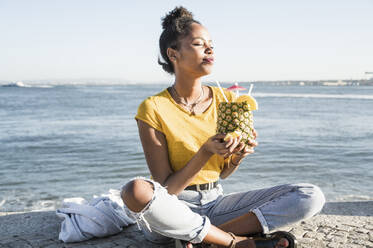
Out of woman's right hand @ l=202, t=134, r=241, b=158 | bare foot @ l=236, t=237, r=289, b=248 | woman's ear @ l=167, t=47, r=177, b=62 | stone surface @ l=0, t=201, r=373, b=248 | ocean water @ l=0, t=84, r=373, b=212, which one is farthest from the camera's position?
ocean water @ l=0, t=84, r=373, b=212

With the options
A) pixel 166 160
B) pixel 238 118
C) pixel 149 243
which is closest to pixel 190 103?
pixel 166 160

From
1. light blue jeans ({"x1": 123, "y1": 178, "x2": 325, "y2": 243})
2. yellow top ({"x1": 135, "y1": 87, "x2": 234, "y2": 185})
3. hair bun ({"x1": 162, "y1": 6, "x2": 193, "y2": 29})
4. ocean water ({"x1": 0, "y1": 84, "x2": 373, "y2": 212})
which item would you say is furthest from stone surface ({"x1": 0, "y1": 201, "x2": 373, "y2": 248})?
hair bun ({"x1": 162, "y1": 6, "x2": 193, "y2": 29})

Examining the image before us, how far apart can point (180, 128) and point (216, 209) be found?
26.1 inches

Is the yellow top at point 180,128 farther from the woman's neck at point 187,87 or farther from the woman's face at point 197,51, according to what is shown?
the woman's face at point 197,51

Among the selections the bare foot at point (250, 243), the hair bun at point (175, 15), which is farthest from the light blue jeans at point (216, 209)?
the hair bun at point (175, 15)

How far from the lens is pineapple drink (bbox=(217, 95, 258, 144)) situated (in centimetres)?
250

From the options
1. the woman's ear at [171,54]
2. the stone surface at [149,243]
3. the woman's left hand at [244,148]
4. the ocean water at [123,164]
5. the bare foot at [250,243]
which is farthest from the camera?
the ocean water at [123,164]

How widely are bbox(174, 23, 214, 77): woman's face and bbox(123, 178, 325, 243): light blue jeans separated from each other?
91cm

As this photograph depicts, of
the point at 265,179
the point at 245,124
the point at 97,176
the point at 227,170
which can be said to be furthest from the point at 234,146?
the point at 97,176

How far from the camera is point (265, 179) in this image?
23.2 ft

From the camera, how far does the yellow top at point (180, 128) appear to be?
2.82 m

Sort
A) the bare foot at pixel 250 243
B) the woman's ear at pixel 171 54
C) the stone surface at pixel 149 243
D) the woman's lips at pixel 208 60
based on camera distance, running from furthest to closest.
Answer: the stone surface at pixel 149 243 < the woman's ear at pixel 171 54 < the woman's lips at pixel 208 60 < the bare foot at pixel 250 243

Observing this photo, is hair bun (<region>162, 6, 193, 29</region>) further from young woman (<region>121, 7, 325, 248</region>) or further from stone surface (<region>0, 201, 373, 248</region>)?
stone surface (<region>0, 201, 373, 248</region>)

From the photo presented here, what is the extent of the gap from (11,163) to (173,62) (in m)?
7.21
